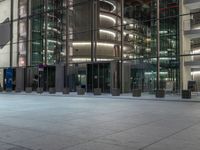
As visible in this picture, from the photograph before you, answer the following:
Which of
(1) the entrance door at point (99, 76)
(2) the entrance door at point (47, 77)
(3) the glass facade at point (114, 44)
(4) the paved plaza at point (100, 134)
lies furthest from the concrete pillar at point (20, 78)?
(4) the paved plaza at point (100, 134)

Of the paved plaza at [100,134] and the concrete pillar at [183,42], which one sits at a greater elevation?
the concrete pillar at [183,42]

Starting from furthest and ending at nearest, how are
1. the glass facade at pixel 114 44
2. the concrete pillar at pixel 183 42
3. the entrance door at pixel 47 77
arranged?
the entrance door at pixel 47 77 < the glass facade at pixel 114 44 < the concrete pillar at pixel 183 42

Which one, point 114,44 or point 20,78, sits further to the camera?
point 20,78

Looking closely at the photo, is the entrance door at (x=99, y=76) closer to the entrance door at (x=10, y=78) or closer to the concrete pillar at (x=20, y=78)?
the concrete pillar at (x=20, y=78)

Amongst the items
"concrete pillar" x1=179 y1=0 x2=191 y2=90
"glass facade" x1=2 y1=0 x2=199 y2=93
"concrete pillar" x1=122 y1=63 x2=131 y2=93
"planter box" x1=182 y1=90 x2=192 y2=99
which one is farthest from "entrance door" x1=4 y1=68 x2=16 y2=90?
"planter box" x1=182 y1=90 x2=192 y2=99

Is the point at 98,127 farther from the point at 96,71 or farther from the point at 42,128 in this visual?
the point at 96,71

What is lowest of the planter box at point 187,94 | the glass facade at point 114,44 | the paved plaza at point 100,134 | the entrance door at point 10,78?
the paved plaza at point 100,134

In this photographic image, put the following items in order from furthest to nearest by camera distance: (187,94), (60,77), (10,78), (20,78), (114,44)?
(10,78) < (20,78) < (60,77) < (114,44) < (187,94)

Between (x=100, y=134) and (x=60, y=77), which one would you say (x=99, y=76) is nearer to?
(x=60, y=77)

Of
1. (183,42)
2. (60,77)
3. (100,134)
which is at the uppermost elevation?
(183,42)

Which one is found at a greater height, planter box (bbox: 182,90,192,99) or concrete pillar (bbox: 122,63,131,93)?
concrete pillar (bbox: 122,63,131,93)

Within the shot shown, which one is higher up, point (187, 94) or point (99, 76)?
point (99, 76)

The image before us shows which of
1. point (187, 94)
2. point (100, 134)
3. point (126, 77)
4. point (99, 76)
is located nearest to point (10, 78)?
point (99, 76)

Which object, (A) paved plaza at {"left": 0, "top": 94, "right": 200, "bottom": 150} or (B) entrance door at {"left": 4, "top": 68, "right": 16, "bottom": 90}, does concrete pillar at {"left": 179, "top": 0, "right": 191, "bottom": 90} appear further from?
(B) entrance door at {"left": 4, "top": 68, "right": 16, "bottom": 90}
